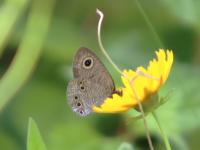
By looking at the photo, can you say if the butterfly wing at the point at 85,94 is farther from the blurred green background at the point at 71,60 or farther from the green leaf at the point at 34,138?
the blurred green background at the point at 71,60

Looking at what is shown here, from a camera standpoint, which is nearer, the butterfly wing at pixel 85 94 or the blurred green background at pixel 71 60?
the butterfly wing at pixel 85 94

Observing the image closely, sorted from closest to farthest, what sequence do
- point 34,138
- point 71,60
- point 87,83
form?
point 34,138, point 87,83, point 71,60

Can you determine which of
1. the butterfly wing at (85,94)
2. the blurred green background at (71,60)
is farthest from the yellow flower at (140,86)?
the blurred green background at (71,60)

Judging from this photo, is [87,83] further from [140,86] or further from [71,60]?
[71,60]

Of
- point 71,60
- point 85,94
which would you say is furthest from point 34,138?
point 71,60

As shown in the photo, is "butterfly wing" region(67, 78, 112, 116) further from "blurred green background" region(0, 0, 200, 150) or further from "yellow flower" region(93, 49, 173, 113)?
Result: "blurred green background" region(0, 0, 200, 150)

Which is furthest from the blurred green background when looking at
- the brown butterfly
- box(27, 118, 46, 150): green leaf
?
box(27, 118, 46, 150): green leaf
